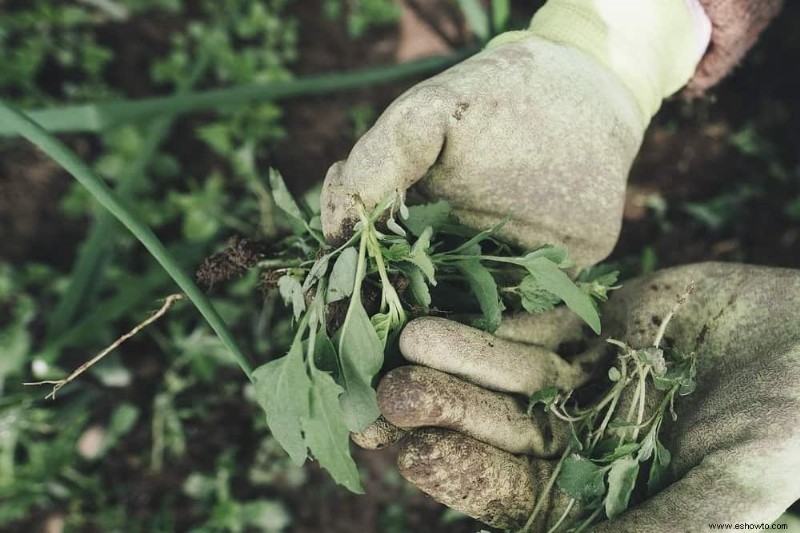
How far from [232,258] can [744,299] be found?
3.04ft

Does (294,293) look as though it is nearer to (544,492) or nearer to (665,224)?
(544,492)

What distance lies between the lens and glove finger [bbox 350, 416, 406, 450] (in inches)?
38.8

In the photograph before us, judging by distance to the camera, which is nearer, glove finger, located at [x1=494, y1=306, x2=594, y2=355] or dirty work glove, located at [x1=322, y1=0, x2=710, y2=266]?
dirty work glove, located at [x1=322, y1=0, x2=710, y2=266]

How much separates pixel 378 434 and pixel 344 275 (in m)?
0.27

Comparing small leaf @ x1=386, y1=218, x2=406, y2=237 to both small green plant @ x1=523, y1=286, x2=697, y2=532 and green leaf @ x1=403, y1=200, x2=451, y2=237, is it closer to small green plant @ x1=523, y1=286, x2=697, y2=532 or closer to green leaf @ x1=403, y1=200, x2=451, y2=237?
green leaf @ x1=403, y1=200, x2=451, y2=237

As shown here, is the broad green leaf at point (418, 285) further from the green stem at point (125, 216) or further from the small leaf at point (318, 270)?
the green stem at point (125, 216)

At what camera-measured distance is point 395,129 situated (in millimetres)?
1013

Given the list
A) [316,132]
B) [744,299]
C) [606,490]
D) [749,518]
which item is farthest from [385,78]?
[749,518]

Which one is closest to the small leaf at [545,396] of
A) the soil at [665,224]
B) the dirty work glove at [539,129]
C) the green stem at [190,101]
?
the dirty work glove at [539,129]

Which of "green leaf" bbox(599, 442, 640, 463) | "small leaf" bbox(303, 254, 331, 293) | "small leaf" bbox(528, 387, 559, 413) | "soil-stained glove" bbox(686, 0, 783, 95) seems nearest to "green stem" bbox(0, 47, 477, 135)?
"soil-stained glove" bbox(686, 0, 783, 95)

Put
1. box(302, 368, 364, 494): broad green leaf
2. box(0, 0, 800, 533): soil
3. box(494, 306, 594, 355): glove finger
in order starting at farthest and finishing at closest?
box(0, 0, 800, 533): soil
box(494, 306, 594, 355): glove finger
box(302, 368, 364, 494): broad green leaf

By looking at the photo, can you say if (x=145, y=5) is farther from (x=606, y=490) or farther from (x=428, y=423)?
(x=606, y=490)

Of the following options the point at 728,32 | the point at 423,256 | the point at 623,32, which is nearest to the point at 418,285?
the point at 423,256

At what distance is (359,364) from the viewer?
35.3 inches
